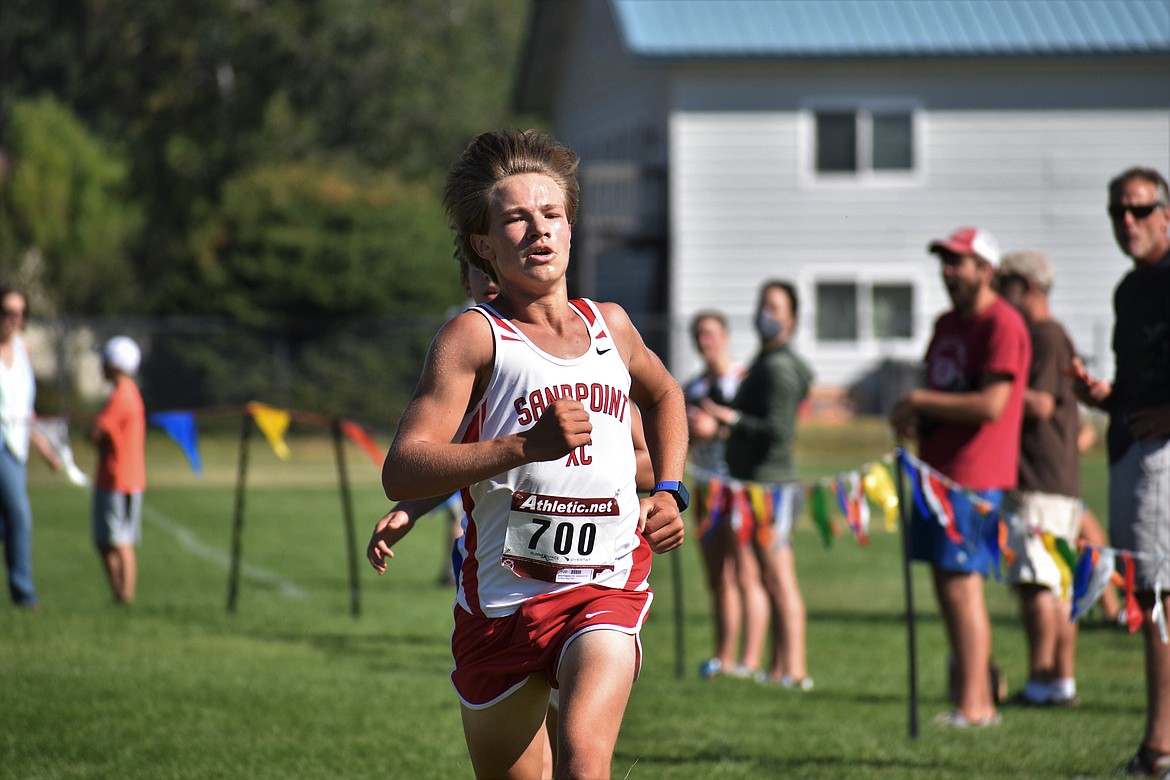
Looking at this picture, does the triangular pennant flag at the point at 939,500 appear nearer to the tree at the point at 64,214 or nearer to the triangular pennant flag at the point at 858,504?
the triangular pennant flag at the point at 858,504

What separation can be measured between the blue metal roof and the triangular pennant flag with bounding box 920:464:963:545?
21.7 meters

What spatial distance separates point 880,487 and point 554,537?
140 inches

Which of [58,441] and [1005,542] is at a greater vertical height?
[58,441]

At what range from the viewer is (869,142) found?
28766 mm

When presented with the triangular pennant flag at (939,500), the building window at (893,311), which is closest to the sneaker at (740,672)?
the triangular pennant flag at (939,500)

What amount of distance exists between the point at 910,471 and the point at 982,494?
0.39 meters

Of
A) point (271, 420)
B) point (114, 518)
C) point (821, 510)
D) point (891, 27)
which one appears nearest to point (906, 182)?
point (891, 27)

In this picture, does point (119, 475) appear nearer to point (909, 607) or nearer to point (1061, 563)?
point (909, 607)

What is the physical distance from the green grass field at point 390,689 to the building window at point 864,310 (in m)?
15.5

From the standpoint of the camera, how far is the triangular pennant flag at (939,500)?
6.60 meters

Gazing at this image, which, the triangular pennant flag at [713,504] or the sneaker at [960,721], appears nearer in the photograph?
the sneaker at [960,721]

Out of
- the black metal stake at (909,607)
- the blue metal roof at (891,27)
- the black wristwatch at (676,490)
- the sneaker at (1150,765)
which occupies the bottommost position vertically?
the sneaker at (1150,765)

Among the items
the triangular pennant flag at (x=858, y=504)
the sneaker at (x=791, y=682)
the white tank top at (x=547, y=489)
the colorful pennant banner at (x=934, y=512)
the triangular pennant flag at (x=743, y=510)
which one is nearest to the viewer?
the white tank top at (x=547, y=489)

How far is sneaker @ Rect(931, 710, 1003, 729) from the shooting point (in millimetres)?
6840
